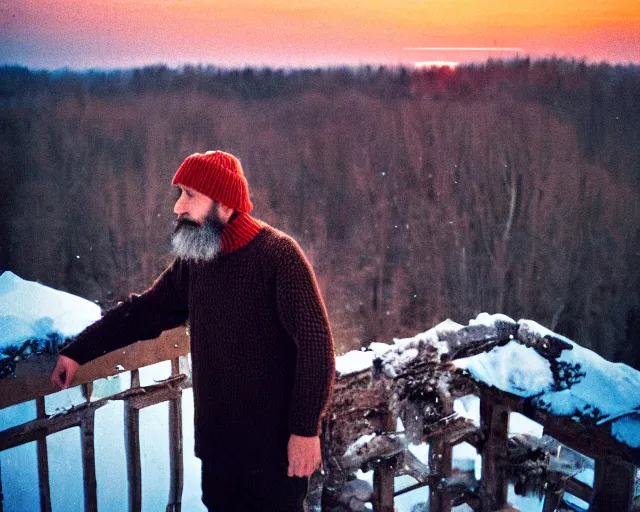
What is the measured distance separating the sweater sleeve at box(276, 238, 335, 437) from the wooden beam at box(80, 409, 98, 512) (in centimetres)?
61

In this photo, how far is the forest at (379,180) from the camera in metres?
13.4

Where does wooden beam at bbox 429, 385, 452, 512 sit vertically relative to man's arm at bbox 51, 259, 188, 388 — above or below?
below

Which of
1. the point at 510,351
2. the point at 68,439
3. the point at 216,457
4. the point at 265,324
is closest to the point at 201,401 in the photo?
the point at 216,457

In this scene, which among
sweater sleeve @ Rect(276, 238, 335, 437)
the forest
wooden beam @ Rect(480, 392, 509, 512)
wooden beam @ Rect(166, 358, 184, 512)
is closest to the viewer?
sweater sleeve @ Rect(276, 238, 335, 437)

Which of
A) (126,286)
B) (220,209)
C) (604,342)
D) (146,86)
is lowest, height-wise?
(604,342)

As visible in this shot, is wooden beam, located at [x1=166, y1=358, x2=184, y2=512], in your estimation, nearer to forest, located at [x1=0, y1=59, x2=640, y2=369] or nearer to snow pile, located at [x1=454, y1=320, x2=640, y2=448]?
snow pile, located at [x1=454, y1=320, x2=640, y2=448]

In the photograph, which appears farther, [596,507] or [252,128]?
[252,128]

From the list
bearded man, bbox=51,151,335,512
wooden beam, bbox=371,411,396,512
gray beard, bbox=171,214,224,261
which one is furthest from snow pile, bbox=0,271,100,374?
wooden beam, bbox=371,411,396,512

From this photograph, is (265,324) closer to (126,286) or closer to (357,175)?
(126,286)

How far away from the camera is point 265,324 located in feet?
4.32

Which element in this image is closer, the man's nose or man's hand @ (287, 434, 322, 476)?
man's hand @ (287, 434, 322, 476)

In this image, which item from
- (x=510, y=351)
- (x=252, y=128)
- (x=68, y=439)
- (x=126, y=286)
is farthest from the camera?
(x=252, y=128)

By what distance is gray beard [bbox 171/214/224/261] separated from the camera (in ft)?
4.35

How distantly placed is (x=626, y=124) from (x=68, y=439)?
1540 centimetres
